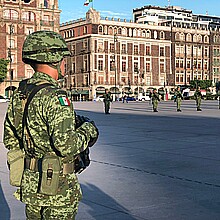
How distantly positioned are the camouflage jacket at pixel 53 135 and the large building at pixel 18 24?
74.8m

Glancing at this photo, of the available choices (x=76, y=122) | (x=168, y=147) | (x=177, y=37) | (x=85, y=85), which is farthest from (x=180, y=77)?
(x=76, y=122)

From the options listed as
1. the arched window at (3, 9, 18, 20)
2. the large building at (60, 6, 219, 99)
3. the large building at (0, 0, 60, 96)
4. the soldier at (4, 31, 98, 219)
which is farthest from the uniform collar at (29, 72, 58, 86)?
the large building at (60, 6, 219, 99)

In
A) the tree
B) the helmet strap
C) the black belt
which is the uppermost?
the tree

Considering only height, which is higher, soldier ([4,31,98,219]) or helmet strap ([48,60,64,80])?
helmet strap ([48,60,64,80])

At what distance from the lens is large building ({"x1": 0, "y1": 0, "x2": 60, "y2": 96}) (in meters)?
78.3

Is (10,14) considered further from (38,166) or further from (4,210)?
(38,166)

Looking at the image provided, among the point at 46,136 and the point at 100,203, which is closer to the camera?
the point at 46,136

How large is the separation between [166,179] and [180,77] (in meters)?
93.5

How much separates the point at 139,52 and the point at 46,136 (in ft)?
303

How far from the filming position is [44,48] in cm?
347

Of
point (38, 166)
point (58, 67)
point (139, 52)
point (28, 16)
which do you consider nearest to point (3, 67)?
point (28, 16)

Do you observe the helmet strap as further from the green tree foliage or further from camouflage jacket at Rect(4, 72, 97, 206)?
the green tree foliage

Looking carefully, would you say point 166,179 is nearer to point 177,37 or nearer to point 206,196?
point 206,196

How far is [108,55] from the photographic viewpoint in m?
90.5
